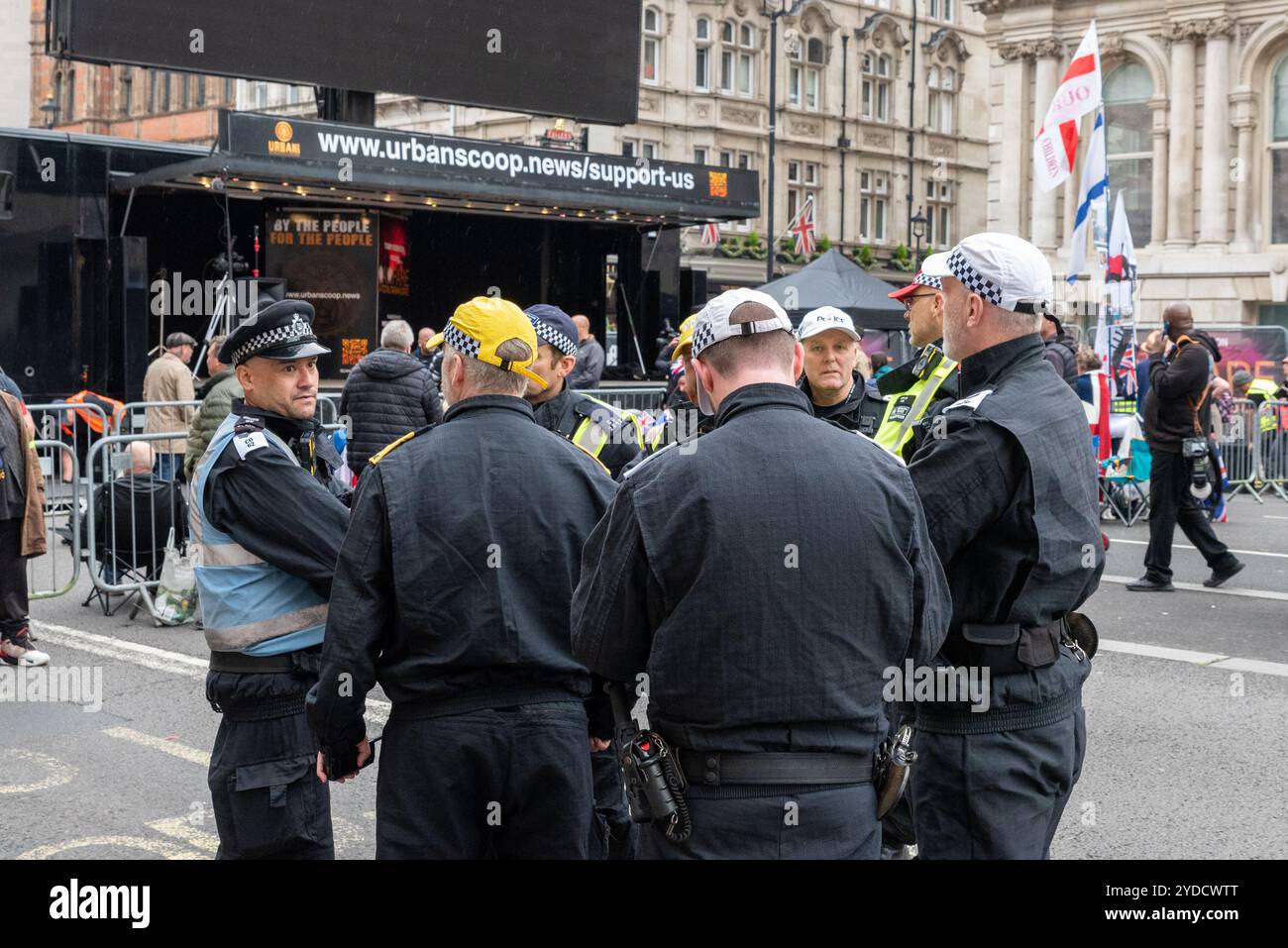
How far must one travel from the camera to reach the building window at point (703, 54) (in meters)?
49.8

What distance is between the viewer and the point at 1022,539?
3824 mm

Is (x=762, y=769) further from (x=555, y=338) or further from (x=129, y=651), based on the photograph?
(x=129, y=651)

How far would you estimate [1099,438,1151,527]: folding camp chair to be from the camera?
52.0 ft

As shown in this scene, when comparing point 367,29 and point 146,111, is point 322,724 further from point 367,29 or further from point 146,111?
point 146,111

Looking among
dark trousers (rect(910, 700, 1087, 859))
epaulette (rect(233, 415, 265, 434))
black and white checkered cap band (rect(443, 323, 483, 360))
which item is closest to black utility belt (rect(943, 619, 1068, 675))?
dark trousers (rect(910, 700, 1087, 859))

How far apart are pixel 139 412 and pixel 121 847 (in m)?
10.2

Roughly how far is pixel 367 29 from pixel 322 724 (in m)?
16.8

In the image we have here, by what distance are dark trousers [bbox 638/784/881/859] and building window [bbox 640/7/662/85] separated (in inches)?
1836

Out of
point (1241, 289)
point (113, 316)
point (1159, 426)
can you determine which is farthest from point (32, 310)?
point (1241, 289)

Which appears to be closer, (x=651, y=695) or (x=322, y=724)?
(x=651, y=695)

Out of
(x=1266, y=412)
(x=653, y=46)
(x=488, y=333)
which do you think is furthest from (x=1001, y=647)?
(x=653, y=46)

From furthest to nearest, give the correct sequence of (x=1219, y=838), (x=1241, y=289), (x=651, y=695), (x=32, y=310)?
(x=1241, y=289) < (x=32, y=310) < (x=1219, y=838) < (x=651, y=695)

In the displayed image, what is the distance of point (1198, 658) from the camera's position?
9.30 metres
